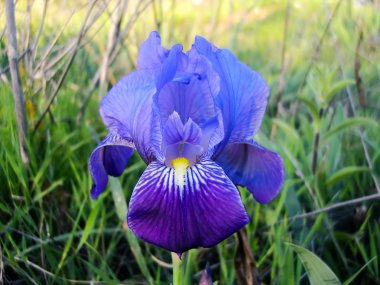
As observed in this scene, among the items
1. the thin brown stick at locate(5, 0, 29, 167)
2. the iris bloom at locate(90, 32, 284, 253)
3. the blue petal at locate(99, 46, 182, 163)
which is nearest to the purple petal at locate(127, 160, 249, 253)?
the iris bloom at locate(90, 32, 284, 253)

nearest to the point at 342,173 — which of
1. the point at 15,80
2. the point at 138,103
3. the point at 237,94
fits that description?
the point at 237,94

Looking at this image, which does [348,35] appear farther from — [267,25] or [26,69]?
[26,69]

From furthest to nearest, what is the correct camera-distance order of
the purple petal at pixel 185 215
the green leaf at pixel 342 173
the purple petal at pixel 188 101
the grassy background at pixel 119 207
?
the green leaf at pixel 342 173, the grassy background at pixel 119 207, the purple petal at pixel 188 101, the purple petal at pixel 185 215

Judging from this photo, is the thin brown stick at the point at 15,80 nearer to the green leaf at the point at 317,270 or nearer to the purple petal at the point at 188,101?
the purple petal at the point at 188,101

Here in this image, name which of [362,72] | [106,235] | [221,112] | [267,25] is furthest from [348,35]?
[221,112]

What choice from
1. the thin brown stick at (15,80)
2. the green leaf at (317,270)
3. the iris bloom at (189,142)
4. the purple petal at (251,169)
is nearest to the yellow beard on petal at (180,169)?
the iris bloom at (189,142)
